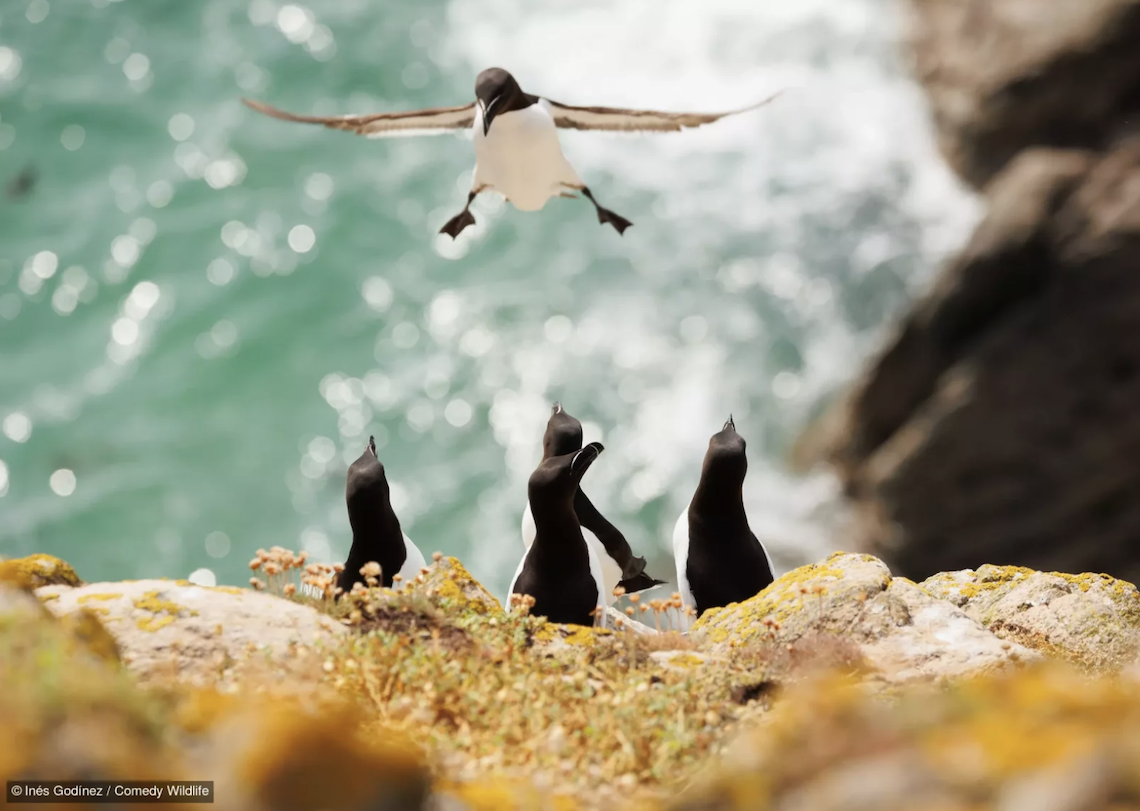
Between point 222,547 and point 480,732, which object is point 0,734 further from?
point 222,547

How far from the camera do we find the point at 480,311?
23.2 metres

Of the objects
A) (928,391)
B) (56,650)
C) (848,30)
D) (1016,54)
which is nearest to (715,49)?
(848,30)

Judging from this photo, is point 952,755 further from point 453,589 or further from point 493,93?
point 493,93

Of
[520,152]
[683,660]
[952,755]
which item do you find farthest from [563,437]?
[952,755]

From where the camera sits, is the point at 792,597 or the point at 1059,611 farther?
the point at 1059,611

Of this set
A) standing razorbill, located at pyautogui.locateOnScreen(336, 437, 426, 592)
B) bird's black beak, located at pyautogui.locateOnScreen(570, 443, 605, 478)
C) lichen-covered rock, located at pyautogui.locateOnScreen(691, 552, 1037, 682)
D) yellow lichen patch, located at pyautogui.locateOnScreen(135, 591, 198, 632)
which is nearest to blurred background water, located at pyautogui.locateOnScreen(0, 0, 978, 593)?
standing razorbill, located at pyautogui.locateOnScreen(336, 437, 426, 592)

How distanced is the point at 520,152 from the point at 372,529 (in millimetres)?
3794

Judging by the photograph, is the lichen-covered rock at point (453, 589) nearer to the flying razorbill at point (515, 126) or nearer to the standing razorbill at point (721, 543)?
the standing razorbill at point (721, 543)

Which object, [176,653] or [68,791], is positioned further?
[176,653]

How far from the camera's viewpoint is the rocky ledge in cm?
238

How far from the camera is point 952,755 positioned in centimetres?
231

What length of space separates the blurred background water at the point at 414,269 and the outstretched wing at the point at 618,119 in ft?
31.7

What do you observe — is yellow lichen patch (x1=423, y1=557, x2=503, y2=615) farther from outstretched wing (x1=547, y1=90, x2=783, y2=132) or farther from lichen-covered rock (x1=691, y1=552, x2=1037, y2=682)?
Result: outstretched wing (x1=547, y1=90, x2=783, y2=132)

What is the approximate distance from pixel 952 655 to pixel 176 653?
10.6 ft
